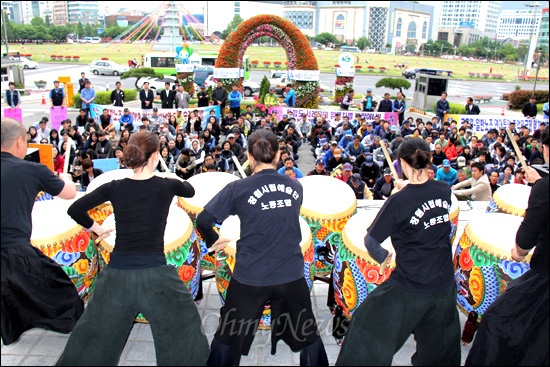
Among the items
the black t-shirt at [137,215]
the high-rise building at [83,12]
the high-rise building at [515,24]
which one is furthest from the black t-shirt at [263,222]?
the high-rise building at [83,12]

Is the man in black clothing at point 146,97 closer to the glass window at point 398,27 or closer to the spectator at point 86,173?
the spectator at point 86,173

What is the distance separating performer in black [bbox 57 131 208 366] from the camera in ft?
9.18

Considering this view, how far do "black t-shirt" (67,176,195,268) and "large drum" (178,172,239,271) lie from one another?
1.53 m

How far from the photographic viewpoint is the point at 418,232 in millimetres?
2930

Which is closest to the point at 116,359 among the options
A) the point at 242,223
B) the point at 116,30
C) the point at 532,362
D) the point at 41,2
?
the point at 242,223

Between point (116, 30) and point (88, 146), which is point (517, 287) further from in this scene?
point (116, 30)

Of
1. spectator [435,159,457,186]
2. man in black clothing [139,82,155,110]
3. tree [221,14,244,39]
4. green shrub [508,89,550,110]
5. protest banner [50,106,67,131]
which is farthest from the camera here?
tree [221,14,244,39]

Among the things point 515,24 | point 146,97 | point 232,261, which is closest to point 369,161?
point 232,261

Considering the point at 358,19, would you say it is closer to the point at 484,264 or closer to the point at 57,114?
the point at 57,114

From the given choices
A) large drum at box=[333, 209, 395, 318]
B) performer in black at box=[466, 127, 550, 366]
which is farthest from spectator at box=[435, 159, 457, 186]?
performer in black at box=[466, 127, 550, 366]

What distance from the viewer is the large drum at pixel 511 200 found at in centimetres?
499

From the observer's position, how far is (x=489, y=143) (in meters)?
11.5

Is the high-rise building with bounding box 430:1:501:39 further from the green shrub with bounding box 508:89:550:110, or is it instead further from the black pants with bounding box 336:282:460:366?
the black pants with bounding box 336:282:460:366

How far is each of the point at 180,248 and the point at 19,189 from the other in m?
1.28
